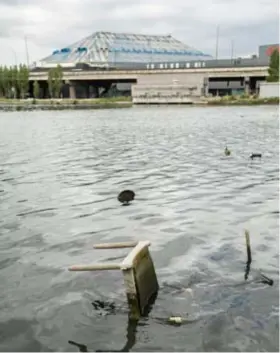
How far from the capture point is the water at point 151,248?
48.4 ft

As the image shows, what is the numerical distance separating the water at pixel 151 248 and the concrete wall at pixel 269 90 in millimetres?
147386

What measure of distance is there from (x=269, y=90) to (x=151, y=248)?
181804 mm

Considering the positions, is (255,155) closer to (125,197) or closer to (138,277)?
(125,197)

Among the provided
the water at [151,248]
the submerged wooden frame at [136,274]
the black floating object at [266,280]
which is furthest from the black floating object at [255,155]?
the submerged wooden frame at [136,274]

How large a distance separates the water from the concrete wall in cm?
14739

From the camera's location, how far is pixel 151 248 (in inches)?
883

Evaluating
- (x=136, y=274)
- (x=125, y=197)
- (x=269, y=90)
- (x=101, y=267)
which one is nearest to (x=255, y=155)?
(x=125, y=197)

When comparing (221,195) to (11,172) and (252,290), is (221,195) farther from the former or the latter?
(11,172)

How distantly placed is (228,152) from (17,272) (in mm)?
39191

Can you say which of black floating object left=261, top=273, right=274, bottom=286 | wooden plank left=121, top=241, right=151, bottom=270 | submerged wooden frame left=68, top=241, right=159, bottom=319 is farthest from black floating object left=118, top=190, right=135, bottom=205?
wooden plank left=121, top=241, right=151, bottom=270

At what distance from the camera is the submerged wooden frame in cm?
1459

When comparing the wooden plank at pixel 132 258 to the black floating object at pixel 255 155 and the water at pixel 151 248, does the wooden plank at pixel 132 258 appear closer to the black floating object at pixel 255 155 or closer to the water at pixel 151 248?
the water at pixel 151 248

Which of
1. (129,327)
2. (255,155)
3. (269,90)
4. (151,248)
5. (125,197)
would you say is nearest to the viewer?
(129,327)

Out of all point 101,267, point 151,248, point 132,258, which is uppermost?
point 132,258
